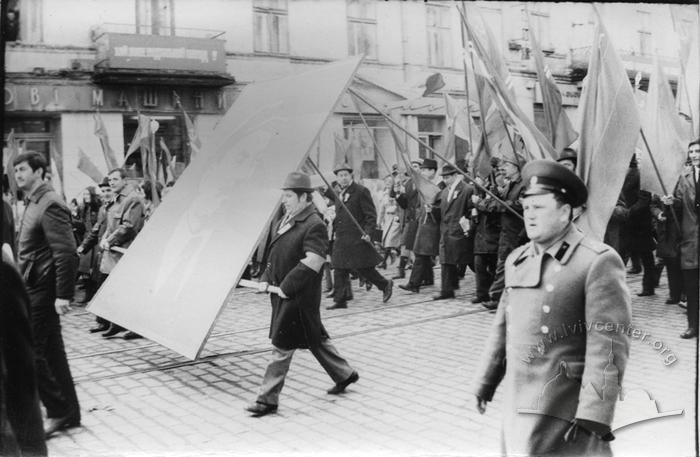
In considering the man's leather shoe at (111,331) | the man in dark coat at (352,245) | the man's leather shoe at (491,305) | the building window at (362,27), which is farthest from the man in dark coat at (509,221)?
the man's leather shoe at (111,331)

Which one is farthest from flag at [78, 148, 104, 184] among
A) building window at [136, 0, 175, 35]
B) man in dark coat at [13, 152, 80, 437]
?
man in dark coat at [13, 152, 80, 437]

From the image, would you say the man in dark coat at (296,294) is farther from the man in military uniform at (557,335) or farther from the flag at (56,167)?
the flag at (56,167)

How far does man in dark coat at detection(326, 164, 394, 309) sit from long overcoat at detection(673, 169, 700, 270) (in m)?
3.68

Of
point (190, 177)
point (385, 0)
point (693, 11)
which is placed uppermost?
point (385, 0)

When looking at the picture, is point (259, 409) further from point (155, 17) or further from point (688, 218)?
point (688, 218)

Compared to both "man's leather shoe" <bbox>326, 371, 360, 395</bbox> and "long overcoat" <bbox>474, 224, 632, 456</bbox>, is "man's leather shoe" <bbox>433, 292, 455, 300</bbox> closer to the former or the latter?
"man's leather shoe" <bbox>326, 371, 360, 395</bbox>

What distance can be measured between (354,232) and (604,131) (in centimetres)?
439

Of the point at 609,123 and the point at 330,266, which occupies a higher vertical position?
the point at 609,123

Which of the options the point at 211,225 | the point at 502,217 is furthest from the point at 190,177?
the point at 502,217

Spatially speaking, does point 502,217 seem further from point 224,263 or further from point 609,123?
point 224,263

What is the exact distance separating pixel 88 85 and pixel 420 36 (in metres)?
3.16

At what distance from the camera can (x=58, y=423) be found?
14.4 feet

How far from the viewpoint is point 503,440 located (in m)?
3.08

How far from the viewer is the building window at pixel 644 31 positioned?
5.03 meters
